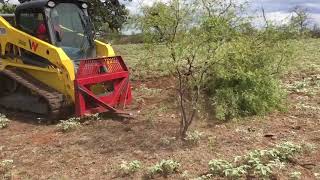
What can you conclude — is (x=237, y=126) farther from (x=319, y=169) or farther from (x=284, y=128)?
(x=319, y=169)

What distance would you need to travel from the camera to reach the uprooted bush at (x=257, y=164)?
18.5ft

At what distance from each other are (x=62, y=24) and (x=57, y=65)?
0.98 meters

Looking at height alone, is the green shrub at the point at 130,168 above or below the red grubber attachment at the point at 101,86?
below

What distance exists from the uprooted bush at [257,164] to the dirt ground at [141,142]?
140mm

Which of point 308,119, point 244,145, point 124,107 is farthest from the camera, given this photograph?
point 124,107

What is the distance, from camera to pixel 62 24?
957cm

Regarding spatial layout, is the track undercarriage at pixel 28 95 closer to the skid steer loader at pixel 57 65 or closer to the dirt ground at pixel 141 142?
the skid steer loader at pixel 57 65

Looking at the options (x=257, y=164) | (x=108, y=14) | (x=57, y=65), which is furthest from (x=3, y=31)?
(x=108, y=14)

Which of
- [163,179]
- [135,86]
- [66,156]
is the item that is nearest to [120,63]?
[135,86]

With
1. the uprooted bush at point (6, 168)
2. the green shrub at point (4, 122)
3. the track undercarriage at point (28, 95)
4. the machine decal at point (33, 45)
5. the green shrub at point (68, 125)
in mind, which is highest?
the machine decal at point (33, 45)

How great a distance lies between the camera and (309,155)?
6480 millimetres

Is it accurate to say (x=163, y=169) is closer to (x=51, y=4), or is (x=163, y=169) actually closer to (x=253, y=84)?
(x=253, y=84)

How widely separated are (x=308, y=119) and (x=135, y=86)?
15.0 ft

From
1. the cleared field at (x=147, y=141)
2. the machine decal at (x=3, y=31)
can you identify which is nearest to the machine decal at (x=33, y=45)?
the machine decal at (x=3, y=31)
